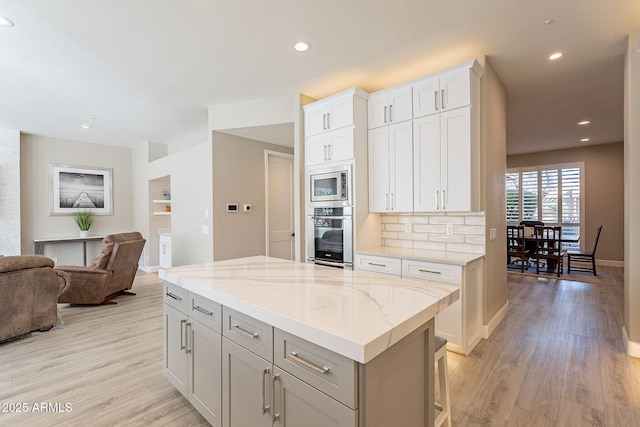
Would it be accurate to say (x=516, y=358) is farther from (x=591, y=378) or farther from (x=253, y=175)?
(x=253, y=175)

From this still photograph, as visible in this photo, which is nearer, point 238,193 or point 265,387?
point 265,387

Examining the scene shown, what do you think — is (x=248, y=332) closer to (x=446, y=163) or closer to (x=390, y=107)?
(x=446, y=163)

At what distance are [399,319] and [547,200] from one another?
859 centimetres

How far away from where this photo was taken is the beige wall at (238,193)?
4578 mm

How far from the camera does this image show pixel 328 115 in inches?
143

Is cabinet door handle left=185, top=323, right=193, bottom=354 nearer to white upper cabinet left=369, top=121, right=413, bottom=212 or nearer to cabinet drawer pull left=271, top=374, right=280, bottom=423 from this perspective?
cabinet drawer pull left=271, top=374, right=280, bottom=423

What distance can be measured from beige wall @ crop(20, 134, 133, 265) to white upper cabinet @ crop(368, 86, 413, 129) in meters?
6.46

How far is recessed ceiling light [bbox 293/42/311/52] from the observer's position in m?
2.79

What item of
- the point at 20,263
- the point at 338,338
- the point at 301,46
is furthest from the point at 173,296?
the point at 301,46

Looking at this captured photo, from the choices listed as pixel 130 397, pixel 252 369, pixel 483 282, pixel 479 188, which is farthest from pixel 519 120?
pixel 130 397

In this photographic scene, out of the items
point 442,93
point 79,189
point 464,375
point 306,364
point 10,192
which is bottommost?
point 464,375

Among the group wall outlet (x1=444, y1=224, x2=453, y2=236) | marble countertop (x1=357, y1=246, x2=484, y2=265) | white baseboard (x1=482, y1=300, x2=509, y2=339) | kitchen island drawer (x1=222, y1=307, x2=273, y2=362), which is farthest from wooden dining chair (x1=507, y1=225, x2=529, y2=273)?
kitchen island drawer (x1=222, y1=307, x2=273, y2=362)

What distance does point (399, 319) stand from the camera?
1139 mm

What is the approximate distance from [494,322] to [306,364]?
302cm
